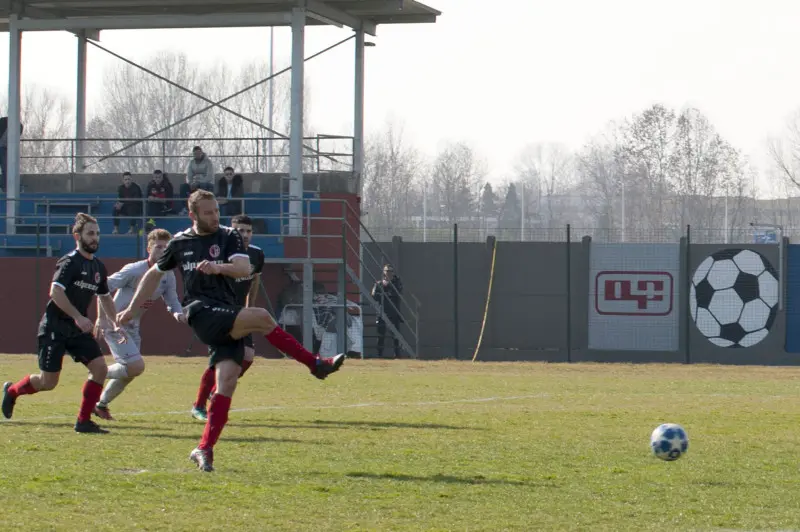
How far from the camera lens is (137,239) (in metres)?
28.3

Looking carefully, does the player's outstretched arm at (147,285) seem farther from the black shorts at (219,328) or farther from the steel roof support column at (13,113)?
the steel roof support column at (13,113)

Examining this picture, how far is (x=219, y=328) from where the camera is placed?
889cm

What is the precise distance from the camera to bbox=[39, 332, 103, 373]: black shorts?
11.7 meters

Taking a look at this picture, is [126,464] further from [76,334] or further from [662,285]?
[662,285]

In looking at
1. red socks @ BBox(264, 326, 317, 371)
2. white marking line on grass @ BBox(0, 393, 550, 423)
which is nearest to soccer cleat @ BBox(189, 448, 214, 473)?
red socks @ BBox(264, 326, 317, 371)

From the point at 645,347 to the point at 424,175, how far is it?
53614 millimetres

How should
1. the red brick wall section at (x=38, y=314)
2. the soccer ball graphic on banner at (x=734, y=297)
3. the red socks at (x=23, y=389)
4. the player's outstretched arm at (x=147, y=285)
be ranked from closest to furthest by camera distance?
the player's outstretched arm at (x=147, y=285), the red socks at (x=23, y=389), the red brick wall section at (x=38, y=314), the soccer ball graphic on banner at (x=734, y=297)

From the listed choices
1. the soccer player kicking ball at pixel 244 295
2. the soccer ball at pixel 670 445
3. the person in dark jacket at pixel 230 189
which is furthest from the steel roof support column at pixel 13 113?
the soccer ball at pixel 670 445

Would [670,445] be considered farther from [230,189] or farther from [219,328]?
[230,189]

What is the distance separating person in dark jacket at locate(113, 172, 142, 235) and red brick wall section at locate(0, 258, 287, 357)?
177 centimetres

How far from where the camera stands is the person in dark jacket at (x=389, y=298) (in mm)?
27609

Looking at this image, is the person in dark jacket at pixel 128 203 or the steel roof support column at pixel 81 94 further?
the steel roof support column at pixel 81 94

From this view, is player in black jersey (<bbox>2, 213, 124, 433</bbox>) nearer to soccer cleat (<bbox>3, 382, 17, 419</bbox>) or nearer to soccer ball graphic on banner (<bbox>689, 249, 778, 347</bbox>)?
soccer cleat (<bbox>3, 382, 17, 419</bbox>)

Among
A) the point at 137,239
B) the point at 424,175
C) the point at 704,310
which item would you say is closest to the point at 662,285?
the point at 704,310
